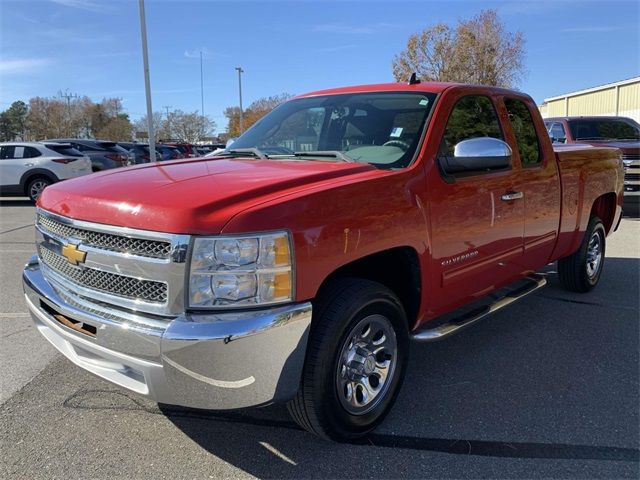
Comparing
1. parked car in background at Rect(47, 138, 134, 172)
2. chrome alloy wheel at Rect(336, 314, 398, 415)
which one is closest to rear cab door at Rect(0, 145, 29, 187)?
parked car in background at Rect(47, 138, 134, 172)

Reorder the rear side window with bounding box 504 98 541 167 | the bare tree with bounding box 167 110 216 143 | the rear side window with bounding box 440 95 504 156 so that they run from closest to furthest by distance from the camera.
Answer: the rear side window with bounding box 440 95 504 156
the rear side window with bounding box 504 98 541 167
the bare tree with bounding box 167 110 216 143

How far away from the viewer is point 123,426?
3.08m

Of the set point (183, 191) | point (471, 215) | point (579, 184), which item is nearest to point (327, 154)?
point (471, 215)

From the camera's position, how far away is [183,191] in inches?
102

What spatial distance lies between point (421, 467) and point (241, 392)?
3.43ft

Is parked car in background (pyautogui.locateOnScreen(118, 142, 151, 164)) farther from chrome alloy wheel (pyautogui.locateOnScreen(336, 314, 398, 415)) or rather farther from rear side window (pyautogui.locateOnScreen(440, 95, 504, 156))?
chrome alloy wheel (pyautogui.locateOnScreen(336, 314, 398, 415))

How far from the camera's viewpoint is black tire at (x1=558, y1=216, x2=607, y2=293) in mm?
5488

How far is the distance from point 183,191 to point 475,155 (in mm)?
1785

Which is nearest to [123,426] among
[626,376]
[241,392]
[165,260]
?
[241,392]

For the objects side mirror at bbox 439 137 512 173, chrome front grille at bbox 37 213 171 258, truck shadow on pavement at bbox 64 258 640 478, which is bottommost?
truck shadow on pavement at bbox 64 258 640 478

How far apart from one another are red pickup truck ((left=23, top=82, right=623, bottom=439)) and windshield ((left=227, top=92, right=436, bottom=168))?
0.01 meters

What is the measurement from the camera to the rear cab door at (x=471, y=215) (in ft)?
10.9

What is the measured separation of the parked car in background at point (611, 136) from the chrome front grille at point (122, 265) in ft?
38.0

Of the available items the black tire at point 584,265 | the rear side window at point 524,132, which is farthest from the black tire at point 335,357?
the black tire at point 584,265
